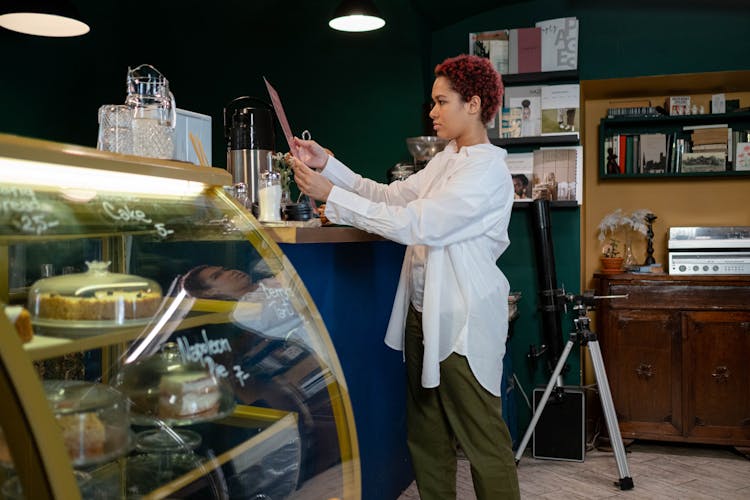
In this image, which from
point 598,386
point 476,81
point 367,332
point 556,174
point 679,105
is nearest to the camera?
point 476,81

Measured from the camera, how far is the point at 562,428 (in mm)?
3967

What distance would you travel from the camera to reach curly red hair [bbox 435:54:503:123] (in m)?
2.50

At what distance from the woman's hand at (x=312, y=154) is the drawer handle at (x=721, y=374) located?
2.88m

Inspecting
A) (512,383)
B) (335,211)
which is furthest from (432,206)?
(512,383)

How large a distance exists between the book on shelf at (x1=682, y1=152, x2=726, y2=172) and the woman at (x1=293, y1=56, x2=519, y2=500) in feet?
8.80

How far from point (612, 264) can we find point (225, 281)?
12.1ft

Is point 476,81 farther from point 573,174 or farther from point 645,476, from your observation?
point 645,476

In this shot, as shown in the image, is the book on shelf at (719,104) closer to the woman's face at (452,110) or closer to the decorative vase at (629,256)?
the decorative vase at (629,256)

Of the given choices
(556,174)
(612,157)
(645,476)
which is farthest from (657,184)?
(645,476)

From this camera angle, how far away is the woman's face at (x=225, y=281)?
1.34 metres

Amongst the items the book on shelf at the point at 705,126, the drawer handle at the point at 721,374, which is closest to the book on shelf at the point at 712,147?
the book on shelf at the point at 705,126

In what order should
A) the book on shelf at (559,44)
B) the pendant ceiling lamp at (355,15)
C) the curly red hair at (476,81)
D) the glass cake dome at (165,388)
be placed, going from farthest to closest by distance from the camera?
the book on shelf at (559,44)
the pendant ceiling lamp at (355,15)
the curly red hair at (476,81)
the glass cake dome at (165,388)

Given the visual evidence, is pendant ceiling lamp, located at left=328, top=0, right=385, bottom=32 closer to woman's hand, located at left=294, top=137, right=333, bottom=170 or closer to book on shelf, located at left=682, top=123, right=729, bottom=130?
woman's hand, located at left=294, top=137, right=333, bottom=170

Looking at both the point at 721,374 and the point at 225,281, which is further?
the point at 721,374
